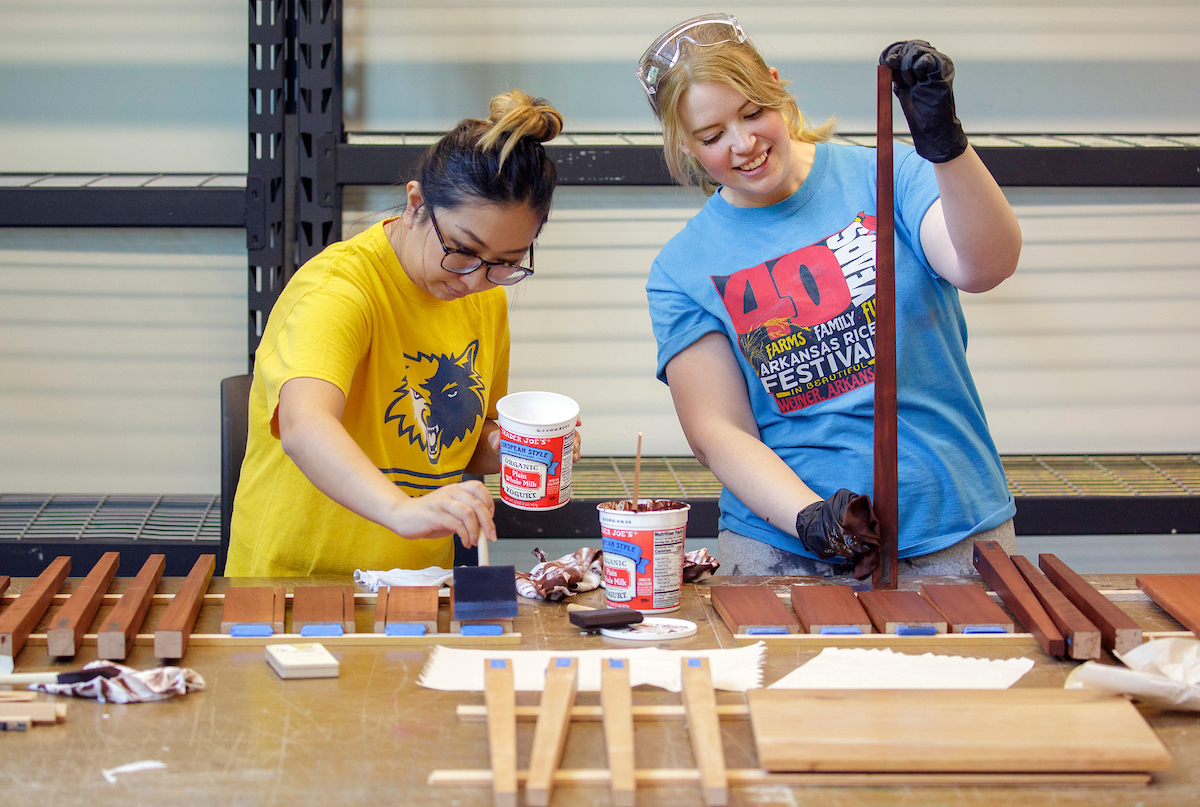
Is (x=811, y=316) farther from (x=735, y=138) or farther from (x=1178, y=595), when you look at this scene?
(x=1178, y=595)

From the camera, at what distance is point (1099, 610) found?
1.05 metres

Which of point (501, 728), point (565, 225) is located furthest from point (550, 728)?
point (565, 225)

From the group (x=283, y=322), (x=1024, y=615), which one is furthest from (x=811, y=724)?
(x=283, y=322)

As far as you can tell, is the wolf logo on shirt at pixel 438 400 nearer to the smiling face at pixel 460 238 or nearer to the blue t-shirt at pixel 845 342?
the smiling face at pixel 460 238

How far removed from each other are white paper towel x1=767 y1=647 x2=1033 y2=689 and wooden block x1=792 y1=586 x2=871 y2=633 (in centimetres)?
5

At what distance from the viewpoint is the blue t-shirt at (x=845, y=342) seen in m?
1.38

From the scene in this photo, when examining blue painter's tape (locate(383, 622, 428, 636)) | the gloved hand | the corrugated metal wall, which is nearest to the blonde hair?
the gloved hand

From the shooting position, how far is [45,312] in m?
2.36

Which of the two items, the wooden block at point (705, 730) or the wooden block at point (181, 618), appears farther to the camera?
the wooden block at point (181, 618)

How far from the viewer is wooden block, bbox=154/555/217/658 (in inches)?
38.7

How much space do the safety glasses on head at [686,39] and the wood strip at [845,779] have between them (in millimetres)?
983

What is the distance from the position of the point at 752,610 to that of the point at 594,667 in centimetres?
24

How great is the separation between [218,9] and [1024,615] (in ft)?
7.34

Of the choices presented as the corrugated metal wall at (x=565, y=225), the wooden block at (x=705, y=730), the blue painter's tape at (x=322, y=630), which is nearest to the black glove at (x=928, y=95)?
the wooden block at (x=705, y=730)
